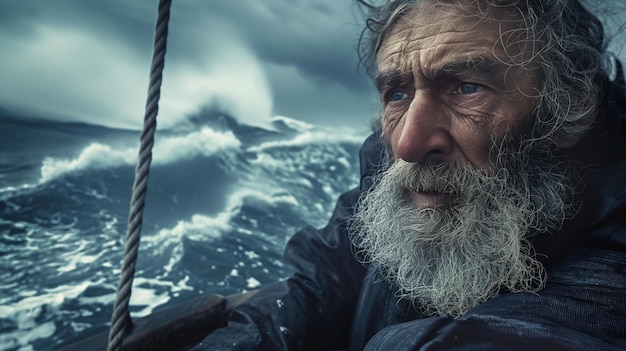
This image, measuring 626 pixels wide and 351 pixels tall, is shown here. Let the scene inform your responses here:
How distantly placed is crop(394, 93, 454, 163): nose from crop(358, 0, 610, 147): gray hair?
223 millimetres

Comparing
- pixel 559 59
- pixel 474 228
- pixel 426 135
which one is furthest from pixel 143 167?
pixel 559 59

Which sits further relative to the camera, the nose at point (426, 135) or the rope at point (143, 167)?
the nose at point (426, 135)

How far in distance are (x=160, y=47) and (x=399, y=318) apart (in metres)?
0.99

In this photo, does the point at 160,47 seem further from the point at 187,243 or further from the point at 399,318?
the point at 187,243

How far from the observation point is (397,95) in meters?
1.11

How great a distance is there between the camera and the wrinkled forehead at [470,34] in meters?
0.93

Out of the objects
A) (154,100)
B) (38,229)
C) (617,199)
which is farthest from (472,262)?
(38,229)

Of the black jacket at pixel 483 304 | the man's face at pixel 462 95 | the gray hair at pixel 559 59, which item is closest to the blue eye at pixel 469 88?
the man's face at pixel 462 95

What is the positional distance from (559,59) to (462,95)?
30cm

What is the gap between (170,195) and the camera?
10.3 feet

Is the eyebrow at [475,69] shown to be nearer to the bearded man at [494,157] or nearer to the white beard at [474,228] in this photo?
the bearded man at [494,157]

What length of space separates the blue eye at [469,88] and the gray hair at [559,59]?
0.11 metres

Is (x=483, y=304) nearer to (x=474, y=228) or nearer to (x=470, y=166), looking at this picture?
(x=474, y=228)

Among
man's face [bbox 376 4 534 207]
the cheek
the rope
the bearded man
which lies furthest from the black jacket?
the rope
